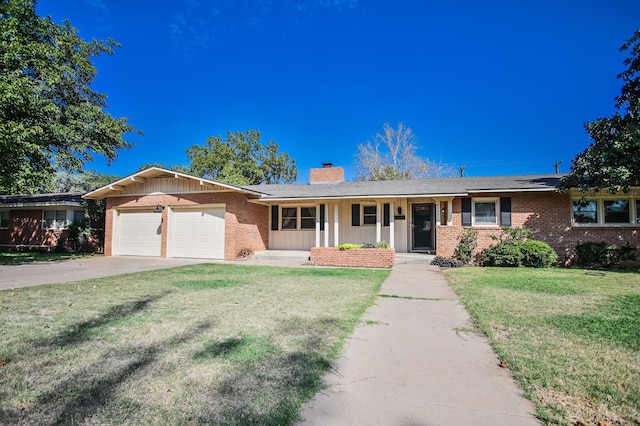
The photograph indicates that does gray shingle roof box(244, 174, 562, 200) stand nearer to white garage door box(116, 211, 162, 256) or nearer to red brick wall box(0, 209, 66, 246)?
white garage door box(116, 211, 162, 256)

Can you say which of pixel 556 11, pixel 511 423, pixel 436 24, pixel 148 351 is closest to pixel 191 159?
pixel 436 24

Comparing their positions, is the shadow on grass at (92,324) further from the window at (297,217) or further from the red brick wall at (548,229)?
the red brick wall at (548,229)

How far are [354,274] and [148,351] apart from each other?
283 inches

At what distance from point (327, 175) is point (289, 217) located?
3396 mm

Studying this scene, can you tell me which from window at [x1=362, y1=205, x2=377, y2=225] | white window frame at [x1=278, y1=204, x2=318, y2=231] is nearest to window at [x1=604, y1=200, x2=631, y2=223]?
window at [x1=362, y1=205, x2=377, y2=225]

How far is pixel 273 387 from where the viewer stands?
2.72m

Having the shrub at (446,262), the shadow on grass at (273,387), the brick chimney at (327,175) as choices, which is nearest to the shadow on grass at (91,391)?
the shadow on grass at (273,387)

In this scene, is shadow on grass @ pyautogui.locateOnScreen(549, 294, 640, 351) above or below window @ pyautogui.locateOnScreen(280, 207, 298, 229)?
below

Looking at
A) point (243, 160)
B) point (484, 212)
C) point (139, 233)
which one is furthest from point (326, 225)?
point (243, 160)

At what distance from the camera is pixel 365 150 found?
31.8 metres

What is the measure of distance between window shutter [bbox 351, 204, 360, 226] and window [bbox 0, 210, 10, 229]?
70.7 ft

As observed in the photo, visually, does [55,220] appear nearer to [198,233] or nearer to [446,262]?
[198,233]

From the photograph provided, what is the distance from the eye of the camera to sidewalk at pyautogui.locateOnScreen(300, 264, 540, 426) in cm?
238

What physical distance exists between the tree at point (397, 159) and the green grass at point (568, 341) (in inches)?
901
